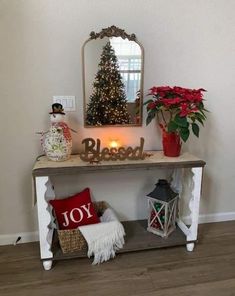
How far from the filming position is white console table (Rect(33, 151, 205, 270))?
173 centimetres

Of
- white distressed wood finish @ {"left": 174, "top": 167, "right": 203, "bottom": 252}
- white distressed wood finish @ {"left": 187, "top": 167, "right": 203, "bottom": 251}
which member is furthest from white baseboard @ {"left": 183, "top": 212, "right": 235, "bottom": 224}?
white distressed wood finish @ {"left": 187, "top": 167, "right": 203, "bottom": 251}

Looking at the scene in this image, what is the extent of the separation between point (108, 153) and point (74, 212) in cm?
50

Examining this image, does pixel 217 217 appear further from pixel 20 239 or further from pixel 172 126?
pixel 20 239

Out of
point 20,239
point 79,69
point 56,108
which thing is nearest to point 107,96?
point 79,69

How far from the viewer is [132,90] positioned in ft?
6.61

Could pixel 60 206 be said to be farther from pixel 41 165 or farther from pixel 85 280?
pixel 85 280

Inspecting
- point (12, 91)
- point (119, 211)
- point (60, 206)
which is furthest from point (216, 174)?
point (12, 91)

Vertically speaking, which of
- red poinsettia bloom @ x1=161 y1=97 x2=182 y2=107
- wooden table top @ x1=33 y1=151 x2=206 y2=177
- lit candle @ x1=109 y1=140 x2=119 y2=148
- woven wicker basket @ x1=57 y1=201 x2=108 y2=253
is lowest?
woven wicker basket @ x1=57 y1=201 x2=108 y2=253

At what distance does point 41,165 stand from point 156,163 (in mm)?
757

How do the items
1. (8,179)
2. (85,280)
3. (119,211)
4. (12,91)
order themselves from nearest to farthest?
(85,280) → (12,91) → (8,179) → (119,211)

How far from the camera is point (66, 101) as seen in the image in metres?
1.96

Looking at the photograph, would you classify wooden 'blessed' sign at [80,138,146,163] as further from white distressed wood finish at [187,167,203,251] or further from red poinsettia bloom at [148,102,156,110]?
white distressed wood finish at [187,167,203,251]

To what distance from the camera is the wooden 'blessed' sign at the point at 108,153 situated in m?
1.82

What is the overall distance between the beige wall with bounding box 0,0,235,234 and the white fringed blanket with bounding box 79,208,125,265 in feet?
1.23
